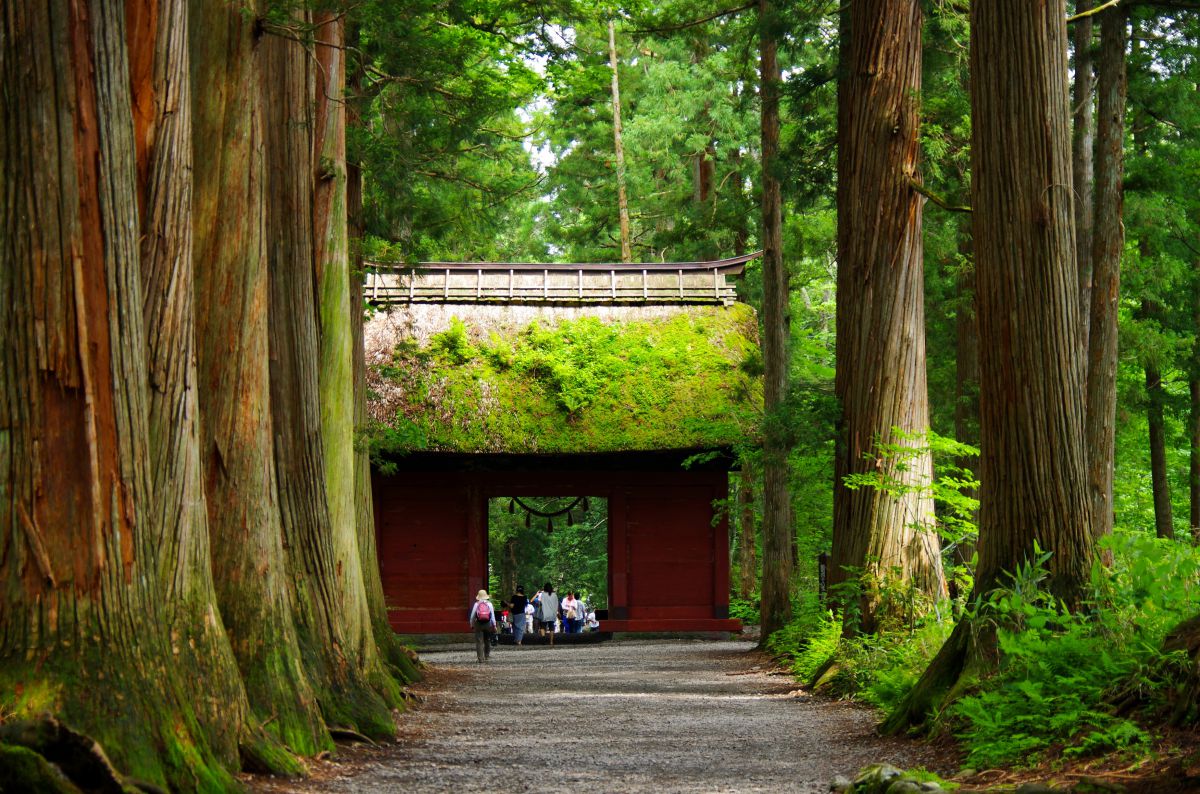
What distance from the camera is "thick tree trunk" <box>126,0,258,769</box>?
653cm

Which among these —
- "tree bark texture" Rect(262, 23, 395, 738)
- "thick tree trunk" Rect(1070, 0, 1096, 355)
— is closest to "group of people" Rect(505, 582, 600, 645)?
"thick tree trunk" Rect(1070, 0, 1096, 355)

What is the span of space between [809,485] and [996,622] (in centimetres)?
2041

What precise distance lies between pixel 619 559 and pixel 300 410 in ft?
53.6

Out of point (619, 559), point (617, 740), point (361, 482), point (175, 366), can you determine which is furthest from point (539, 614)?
point (175, 366)

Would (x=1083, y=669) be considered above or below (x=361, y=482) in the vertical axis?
below

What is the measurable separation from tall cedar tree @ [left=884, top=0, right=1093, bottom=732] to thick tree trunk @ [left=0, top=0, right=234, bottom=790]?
A: 5174mm

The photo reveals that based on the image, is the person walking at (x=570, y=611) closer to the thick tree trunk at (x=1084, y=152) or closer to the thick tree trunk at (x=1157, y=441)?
the thick tree trunk at (x=1157, y=441)

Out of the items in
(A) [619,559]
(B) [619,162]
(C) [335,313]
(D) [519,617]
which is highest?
(B) [619,162]

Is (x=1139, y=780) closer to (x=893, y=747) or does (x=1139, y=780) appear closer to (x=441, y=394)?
(x=893, y=747)

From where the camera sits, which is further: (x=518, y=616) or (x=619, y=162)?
(x=619, y=162)

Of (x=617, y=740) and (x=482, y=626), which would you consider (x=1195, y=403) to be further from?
(x=617, y=740)

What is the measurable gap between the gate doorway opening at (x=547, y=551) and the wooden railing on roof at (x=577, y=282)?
61.3 ft

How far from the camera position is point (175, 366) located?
6.71m

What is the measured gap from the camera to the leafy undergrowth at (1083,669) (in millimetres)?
6324
